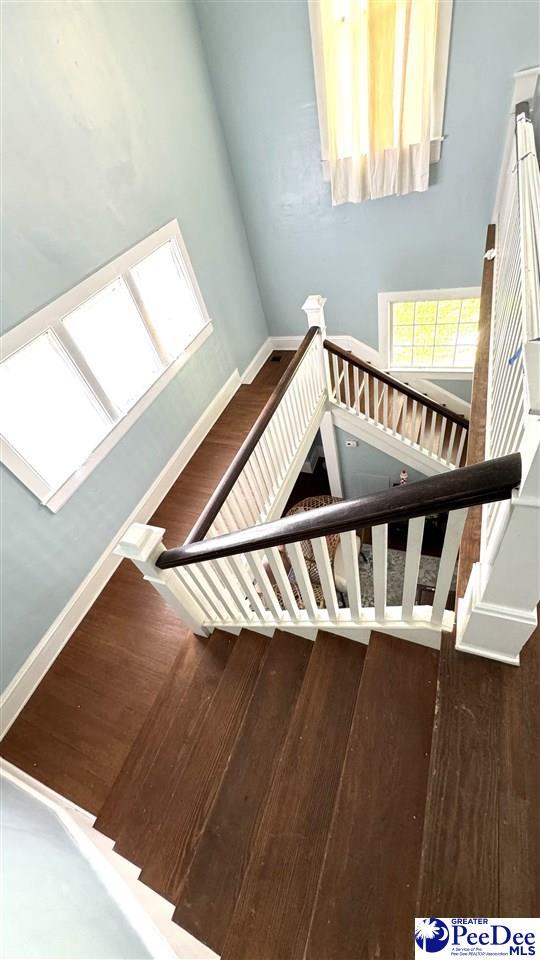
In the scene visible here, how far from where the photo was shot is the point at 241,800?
1.46m

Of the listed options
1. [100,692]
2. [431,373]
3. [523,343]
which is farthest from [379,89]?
[100,692]

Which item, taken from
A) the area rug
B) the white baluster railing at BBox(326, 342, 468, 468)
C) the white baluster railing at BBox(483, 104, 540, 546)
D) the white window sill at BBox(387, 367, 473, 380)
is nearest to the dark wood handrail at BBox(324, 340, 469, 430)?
the white baluster railing at BBox(326, 342, 468, 468)

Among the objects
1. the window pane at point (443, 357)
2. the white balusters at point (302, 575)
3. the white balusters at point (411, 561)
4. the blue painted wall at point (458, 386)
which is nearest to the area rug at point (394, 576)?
the blue painted wall at point (458, 386)

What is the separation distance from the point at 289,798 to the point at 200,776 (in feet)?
1.59

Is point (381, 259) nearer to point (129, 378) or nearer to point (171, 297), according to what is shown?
point (171, 297)

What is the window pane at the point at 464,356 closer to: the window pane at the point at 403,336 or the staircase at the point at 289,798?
the window pane at the point at 403,336

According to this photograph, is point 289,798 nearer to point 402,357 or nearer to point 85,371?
point 85,371

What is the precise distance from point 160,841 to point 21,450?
1.97m

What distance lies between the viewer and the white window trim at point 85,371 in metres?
2.14

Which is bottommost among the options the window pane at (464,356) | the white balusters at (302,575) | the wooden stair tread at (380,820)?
the wooden stair tread at (380,820)

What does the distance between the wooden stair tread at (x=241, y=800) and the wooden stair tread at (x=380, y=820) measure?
393 millimetres

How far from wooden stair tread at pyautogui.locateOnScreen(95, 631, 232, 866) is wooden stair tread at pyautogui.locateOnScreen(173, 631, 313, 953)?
287 mm

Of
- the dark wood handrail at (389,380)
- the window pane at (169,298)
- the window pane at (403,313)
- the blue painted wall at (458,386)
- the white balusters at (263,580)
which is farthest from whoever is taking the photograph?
the blue painted wall at (458,386)

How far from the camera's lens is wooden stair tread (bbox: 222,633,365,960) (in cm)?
115
